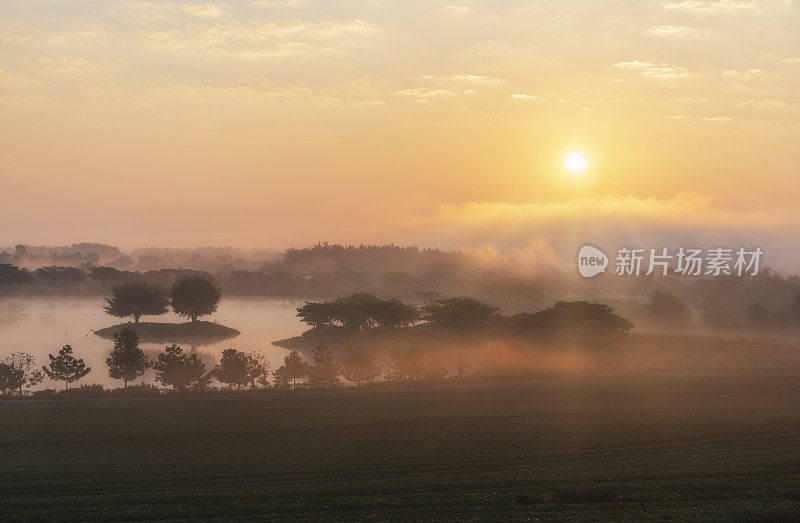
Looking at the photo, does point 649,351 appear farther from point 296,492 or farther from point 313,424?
point 296,492

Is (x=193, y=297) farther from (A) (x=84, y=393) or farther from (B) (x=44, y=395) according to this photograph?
(B) (x=44, y=395)

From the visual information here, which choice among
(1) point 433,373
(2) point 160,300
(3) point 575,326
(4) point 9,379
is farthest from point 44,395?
(2) point 160,300

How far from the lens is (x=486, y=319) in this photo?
114500 millimetres

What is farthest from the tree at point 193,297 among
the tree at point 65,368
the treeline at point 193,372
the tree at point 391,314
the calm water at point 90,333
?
the tree at point 65,368

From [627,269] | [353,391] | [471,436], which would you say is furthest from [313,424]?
[627,269]

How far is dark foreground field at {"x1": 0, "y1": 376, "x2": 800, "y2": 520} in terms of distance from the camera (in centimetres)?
2841

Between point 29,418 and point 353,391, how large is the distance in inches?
1237

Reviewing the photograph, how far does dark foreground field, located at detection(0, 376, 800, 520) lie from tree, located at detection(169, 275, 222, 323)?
83147 millimetres

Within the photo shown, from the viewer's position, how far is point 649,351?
110 m

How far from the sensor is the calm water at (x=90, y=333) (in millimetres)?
109312

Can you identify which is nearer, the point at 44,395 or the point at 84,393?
the point at 44,395

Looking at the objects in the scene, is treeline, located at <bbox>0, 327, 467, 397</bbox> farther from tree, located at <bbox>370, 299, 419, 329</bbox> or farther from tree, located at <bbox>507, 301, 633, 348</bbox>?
tree, located at <bbox>370, 299, 419, 329</bbox>

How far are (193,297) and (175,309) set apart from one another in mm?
5850

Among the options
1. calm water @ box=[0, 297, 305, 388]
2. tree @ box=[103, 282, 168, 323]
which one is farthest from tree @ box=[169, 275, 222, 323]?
calm water @ box=[0, 297, 305, 388]
